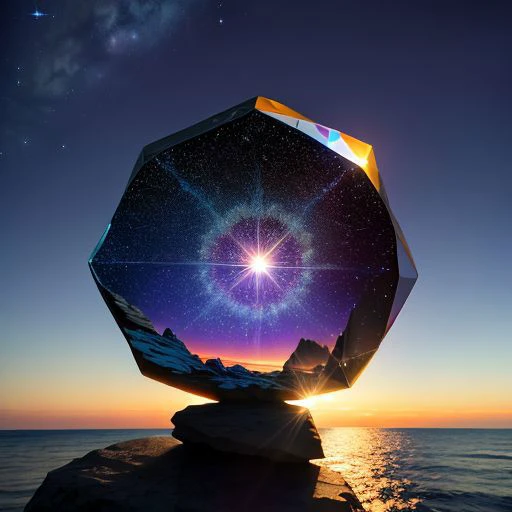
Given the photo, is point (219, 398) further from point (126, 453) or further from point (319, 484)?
point (319, 484)

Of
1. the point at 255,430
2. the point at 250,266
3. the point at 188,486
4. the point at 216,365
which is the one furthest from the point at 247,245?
the point at 188,486

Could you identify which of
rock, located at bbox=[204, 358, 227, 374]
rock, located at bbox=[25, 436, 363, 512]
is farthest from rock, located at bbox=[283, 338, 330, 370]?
rock, located at bbox=[25, 436, 363, 512]

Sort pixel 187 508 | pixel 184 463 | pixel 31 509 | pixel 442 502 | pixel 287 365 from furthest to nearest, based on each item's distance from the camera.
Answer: pixel 442 502, pixel 287 365, pixel 184 463, pixel 31 509, pixel 187 508

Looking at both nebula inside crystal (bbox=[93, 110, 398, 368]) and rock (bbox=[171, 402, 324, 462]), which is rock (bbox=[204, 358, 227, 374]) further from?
rock (bbox=[171, 402, 324, 462])

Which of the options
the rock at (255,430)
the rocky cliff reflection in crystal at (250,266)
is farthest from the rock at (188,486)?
the rocky cliff reflection in crystal at (250,266)

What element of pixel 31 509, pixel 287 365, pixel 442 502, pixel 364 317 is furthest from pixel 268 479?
pixel 442 502

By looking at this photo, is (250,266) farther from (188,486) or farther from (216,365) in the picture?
(188,486)
